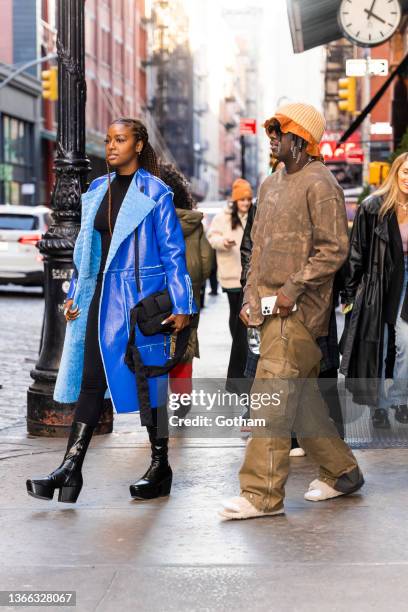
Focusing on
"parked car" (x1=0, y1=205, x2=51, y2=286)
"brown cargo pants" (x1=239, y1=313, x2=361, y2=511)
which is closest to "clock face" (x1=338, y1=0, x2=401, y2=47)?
"parked car" (x1=0, y1=205, x2=51, y2=286)

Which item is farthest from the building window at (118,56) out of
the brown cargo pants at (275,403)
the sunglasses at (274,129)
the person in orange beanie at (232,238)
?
the brown cargo pants at (275,403)

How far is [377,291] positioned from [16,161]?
41209mm

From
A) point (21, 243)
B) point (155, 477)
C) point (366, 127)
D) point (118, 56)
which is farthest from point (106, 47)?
point (155, 477)

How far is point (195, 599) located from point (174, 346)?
193 centimetres

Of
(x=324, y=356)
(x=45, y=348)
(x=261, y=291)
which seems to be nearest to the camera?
(x=261, y=291)

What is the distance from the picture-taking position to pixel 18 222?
24.4m

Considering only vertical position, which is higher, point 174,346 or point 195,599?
point 174,346

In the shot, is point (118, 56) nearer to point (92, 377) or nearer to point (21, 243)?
point (21, 243)

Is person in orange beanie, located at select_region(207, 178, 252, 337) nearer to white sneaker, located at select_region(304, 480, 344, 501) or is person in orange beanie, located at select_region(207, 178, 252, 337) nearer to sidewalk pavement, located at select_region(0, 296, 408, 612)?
sidewalk pavement, located at select_region(0, 296, 408, 612)

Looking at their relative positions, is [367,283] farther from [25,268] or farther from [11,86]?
[11,86]

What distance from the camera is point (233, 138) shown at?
14562 cm

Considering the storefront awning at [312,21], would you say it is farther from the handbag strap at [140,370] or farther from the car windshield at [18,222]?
the handbag strap at [140,370]

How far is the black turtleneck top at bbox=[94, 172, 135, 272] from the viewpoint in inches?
245

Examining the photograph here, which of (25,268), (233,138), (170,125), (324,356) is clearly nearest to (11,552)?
(324,356)
